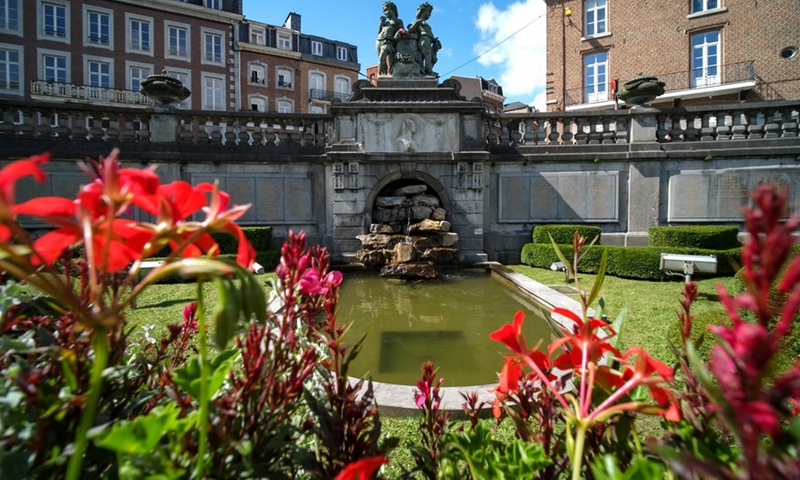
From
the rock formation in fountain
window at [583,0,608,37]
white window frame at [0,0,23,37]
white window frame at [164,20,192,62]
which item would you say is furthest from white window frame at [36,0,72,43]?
window at [583,0,608,37]

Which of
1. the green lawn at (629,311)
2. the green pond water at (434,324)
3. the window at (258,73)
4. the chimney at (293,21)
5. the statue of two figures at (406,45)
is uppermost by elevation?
the chimney at (293,21)

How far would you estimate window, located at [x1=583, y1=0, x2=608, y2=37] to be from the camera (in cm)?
2747

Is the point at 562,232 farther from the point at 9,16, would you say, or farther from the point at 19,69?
the point at 9,16

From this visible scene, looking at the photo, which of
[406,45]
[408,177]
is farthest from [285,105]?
[408,177]

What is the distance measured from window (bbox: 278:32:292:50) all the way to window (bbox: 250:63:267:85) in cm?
388

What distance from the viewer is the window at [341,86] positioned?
43.8m

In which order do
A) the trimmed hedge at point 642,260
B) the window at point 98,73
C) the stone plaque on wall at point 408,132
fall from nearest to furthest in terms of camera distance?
the trimmed hedge at point 642,260 → the stone plaque on wall at point 408,132 → the window at point 98,73

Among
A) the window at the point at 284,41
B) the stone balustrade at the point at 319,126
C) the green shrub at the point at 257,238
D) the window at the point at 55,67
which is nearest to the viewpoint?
the green shrub at the point at 257,238

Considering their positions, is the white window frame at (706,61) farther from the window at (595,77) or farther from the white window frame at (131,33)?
the white window frame at (131,33)

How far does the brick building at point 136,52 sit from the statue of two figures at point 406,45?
79.2ft

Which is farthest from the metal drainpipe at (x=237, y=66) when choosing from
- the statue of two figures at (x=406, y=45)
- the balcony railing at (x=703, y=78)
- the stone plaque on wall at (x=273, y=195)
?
the balcony railing at (x=703, y=78)

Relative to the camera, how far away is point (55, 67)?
29188 mm

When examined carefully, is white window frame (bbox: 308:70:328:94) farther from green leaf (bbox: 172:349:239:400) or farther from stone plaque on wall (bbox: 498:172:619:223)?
green leaf (bbox: 172:349:239:400)

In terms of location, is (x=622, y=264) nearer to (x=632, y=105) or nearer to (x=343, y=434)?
(x=632, y=105)
